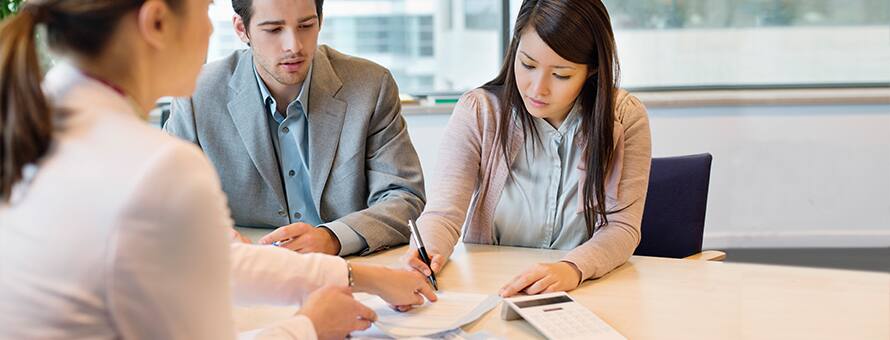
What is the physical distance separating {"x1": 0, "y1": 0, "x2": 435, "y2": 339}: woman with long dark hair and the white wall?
3.37m

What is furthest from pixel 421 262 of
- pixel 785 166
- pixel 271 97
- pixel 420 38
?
Answer: pixel 785 166

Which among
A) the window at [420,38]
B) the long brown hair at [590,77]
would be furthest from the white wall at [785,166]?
the long brown hair at [590,77]

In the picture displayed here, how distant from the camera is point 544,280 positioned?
1.66 m

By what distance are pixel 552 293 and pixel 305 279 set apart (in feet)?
1.47

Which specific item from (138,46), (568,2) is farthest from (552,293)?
(138,46)

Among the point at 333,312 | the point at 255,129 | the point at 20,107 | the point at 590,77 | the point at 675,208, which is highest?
the point at 20,107

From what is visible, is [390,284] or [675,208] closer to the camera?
[390,284]

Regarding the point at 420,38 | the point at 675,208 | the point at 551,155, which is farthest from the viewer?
the point at 420,38

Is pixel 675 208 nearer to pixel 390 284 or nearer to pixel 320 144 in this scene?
pixel 320 144

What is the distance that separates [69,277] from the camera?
2.68 feet

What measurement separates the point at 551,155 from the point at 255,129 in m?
0.67

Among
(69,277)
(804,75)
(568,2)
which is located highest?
(568,2)

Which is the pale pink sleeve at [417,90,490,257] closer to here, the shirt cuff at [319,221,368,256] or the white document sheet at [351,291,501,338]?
the shirt cuff at [319,221,368,256]

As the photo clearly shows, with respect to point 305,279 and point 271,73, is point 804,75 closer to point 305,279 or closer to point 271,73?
point 271,73
